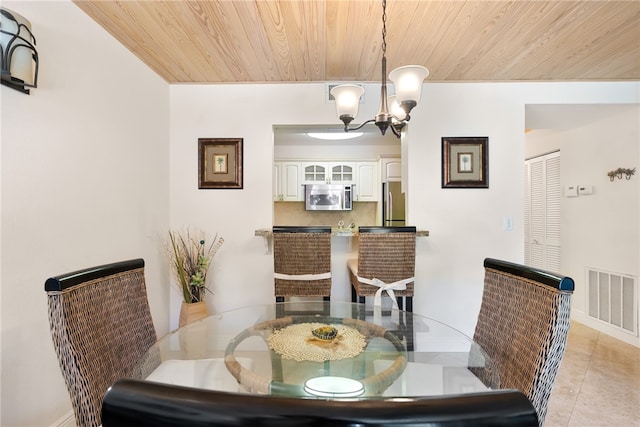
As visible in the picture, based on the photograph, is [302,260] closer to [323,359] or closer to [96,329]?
[323,359]

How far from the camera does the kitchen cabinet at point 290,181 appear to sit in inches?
189

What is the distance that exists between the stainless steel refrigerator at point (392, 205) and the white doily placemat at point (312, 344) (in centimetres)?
231

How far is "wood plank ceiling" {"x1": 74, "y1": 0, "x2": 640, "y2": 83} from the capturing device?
173 cm

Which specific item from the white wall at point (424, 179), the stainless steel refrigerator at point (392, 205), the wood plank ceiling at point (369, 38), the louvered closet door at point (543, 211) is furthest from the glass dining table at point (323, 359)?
the louvered closet door at point (543, 211)

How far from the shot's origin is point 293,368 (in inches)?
42.1

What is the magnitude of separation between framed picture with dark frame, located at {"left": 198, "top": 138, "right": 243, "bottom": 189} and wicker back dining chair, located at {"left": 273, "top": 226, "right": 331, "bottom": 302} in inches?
34.6

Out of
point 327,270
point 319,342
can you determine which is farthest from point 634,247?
point 319,342

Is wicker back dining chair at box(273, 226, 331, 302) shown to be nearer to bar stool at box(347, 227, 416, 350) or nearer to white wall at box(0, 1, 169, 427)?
bar stool at box(347, 227, 416, 350)

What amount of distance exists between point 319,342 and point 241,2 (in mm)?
1784

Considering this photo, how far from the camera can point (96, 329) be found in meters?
1.03

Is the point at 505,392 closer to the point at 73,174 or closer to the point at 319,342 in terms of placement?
the point at 319,342

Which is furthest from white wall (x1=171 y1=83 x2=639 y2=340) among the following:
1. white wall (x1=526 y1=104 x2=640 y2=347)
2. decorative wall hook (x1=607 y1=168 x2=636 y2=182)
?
decorative wall hook (x1=607 y1=168 x2=636 y2=182)

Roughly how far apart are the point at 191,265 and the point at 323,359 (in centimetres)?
182

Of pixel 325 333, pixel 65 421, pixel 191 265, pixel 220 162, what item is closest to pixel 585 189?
pixel 325 333
